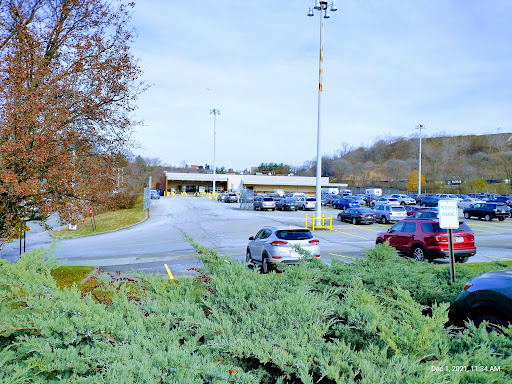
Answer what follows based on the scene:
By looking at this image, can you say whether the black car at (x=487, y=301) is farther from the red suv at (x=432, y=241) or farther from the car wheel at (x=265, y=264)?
the red suv at (x=432, y=241)

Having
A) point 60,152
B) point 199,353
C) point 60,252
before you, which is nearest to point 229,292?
point 199,353

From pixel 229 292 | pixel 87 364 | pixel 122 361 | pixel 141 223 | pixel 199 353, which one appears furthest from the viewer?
pixel 141 223

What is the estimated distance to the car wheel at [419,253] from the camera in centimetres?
1534

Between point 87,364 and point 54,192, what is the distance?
6460mm

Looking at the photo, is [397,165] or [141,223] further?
[397,165]

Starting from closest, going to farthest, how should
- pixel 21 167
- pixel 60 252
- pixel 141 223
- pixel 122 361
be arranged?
pixel 122 361, pixel 21 167, pixel 60 252, pixel 141 223

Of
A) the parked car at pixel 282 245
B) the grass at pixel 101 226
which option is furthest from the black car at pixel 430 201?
the parked car at pixel 282 245

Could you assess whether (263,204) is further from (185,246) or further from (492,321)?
(492,321)

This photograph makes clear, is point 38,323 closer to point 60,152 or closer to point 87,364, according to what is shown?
point 87,364

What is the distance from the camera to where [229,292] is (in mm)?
4621

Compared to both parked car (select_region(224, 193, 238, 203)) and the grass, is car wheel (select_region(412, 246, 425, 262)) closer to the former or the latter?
the grass

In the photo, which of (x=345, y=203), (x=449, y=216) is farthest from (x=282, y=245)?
(x=345, y=203)

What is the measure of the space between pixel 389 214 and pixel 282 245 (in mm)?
23641

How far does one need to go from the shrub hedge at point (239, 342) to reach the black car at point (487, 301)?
192 centimetres
